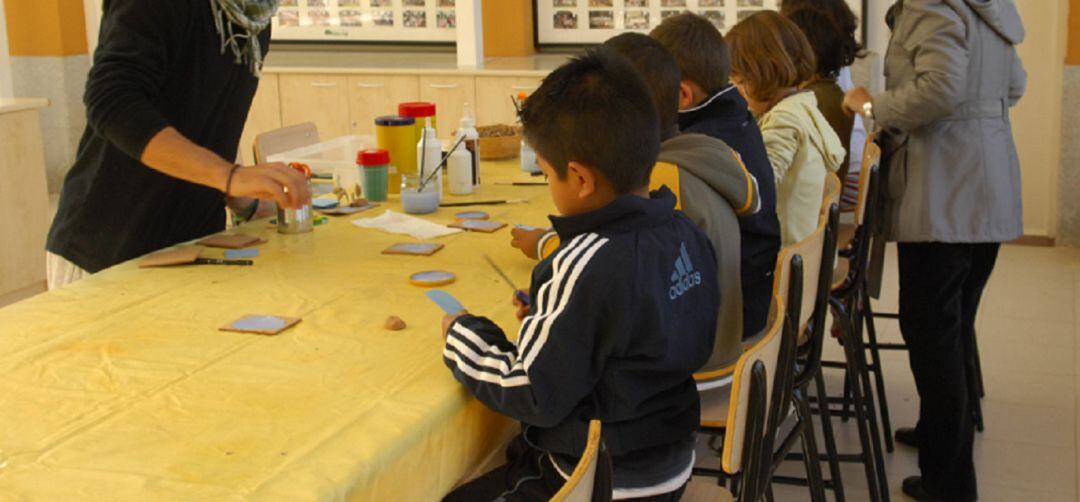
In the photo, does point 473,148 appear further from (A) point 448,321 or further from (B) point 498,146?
(A) point 448,321

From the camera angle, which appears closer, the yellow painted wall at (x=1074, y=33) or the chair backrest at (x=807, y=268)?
the chair backrest at (x=807, y=268)

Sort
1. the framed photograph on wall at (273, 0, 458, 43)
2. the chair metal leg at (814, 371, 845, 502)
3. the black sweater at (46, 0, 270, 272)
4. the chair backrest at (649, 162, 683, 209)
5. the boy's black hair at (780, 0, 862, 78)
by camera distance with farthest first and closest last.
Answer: the framed photograph on wall at (273, 0, 458, 43) < the boy's black hair at (780, 0, 862, 78) < the chair metal leg at (814, 371, 845, 502) < the black sweater at (46, 0, 270, 272) < the chair backrest at (649, 162, 683, 209)

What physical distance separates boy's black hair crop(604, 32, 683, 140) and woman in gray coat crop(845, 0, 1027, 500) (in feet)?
3.21

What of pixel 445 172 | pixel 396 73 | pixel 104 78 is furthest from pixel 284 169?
pixel 396 73

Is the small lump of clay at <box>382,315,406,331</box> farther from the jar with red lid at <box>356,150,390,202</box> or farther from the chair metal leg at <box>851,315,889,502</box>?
the chair metal leg at <box>851,315,889,502</box>

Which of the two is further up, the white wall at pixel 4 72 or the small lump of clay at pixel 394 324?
the white wall at pixel 4 72

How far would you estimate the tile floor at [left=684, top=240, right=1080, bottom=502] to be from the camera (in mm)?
3422

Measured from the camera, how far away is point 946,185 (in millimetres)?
3268

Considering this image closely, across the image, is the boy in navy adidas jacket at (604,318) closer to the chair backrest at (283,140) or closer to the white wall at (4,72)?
→ the chair backrest at (283,140)

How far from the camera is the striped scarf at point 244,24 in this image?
8.77ft

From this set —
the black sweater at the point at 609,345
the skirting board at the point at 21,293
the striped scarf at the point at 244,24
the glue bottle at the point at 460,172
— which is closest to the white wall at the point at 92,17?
the skirting board at the point at 21,293

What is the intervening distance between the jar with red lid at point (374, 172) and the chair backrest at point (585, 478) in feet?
6.99

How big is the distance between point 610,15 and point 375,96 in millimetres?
1364

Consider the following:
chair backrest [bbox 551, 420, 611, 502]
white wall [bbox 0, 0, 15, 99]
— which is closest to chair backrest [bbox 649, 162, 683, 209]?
chair backrest [bbox 551, 420, 611, 502]
